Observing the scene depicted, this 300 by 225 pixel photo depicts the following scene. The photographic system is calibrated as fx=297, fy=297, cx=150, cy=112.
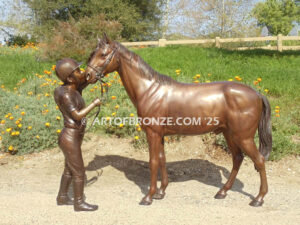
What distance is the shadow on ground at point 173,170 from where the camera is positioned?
4507 mm

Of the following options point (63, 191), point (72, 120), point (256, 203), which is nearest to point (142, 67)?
point (72, 120)

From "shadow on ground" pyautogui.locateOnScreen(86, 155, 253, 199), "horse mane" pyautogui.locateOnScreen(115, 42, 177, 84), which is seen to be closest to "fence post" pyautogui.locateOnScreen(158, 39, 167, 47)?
"shadow on ground" pyautogui.locateOnScreen(86, 155, 253, 199)

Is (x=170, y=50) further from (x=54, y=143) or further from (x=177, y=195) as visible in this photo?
(x=177, y=195)

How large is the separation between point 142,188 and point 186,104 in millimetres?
1470

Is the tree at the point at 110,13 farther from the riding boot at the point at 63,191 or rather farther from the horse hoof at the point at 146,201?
the horse hoof at the point at 146,201

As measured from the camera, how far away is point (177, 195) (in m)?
3.91

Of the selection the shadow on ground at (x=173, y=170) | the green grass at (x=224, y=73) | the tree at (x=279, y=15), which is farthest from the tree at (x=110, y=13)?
the tree at (x=279, y=15)

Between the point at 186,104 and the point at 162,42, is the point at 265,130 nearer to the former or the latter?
the point at 186,104

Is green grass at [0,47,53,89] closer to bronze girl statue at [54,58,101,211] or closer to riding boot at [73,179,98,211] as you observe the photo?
bronze girl statue at [54,58,101,211]

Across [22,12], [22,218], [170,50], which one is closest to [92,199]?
[22,218]

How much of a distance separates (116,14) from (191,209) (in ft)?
49.4

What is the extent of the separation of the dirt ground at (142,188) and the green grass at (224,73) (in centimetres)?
50

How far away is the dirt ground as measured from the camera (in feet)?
10.3

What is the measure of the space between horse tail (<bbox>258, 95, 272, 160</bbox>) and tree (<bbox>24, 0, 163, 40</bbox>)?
14137 millimetres
